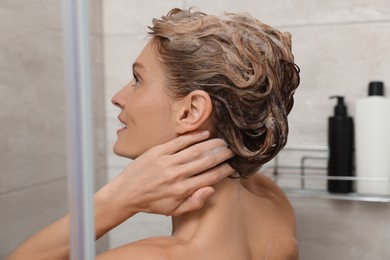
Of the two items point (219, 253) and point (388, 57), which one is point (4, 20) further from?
point (388, 57)

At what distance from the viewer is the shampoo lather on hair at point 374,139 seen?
1165 millimetres

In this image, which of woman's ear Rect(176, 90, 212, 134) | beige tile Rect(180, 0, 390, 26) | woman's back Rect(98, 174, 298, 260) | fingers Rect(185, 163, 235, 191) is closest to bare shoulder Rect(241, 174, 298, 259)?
woman's back Rect(98, 174, 298, 260)

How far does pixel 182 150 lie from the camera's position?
2.74 feet

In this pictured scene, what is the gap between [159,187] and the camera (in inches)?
31.9

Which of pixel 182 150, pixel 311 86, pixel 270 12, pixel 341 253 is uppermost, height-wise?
pixel 270 12

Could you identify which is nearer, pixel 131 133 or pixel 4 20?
pixel 4 20

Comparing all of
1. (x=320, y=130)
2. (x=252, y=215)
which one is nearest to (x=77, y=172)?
(x=252, y=215)

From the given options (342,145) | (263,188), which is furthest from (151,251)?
(342,145)

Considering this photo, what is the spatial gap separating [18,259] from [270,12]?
909 mm

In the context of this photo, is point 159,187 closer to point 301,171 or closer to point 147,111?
point 147,111

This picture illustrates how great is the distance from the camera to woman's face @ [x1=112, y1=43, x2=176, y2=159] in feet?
2.86

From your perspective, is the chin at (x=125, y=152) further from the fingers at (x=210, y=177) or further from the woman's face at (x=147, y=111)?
the fingers at (x=210, y=177)

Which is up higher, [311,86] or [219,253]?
[311,86]

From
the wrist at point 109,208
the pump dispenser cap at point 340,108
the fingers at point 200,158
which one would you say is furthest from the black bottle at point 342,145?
the wrist at point 109,208
